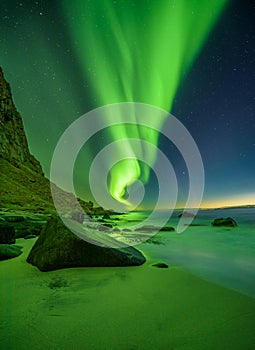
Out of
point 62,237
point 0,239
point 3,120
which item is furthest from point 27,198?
→ point 3,120

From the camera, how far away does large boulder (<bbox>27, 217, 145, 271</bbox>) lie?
3.51 meters

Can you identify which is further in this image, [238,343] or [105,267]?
[105,267]

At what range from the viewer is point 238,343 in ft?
4.85

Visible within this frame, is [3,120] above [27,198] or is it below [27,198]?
above

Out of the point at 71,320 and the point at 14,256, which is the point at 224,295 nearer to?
the point at 71,320

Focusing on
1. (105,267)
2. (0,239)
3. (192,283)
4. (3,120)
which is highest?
(3,120)

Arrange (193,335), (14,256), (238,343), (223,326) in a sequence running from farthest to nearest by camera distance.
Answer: (14,256) → (223,326) → (193,335) → (238,343)

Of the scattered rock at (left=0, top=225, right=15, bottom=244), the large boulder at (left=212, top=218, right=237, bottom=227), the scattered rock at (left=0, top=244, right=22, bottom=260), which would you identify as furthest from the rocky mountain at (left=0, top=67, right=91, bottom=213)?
the scattered rock at (left=0, top=244, right=22, bottom=260)

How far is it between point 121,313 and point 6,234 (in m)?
4.96

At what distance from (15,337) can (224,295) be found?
2.16 metres

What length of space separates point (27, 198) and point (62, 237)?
1417 inches

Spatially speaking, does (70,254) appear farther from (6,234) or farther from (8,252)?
(6,234)

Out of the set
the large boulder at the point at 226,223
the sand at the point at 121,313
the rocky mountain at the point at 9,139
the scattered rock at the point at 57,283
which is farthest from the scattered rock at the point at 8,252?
the rocky mountain at the point at 9,139

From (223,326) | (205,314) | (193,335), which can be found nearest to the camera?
(193,335)
